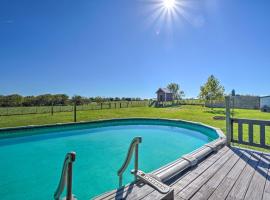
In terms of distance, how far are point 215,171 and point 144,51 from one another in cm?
1231

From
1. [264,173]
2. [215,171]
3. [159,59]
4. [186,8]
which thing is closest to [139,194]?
[215,171]

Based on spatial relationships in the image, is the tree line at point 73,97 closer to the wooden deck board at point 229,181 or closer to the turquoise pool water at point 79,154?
the turquoise pool water at point 79,154

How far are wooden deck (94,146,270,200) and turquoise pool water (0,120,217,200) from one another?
2145 mm

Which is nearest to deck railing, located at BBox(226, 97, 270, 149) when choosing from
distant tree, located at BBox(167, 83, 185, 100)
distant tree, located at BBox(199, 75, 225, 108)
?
distant tree, located at BBox(199, 75, 225, 108)

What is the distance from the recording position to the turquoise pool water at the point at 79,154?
401cm

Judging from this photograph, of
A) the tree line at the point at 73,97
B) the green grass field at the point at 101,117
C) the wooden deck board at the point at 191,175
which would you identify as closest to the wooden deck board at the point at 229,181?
the wooden deck board at the point at 191,175

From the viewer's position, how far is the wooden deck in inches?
80.4

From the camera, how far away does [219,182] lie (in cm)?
248

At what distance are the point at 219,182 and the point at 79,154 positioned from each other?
17.3ft

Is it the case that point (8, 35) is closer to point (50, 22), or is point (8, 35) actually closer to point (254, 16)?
point (50, 22)

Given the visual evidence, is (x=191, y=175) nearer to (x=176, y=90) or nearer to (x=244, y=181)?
(x=244, y=181)

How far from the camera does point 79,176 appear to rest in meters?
4.54

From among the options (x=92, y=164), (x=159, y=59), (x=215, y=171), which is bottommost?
(x=92, y=164)

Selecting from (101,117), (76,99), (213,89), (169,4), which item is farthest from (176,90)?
(169,4)
